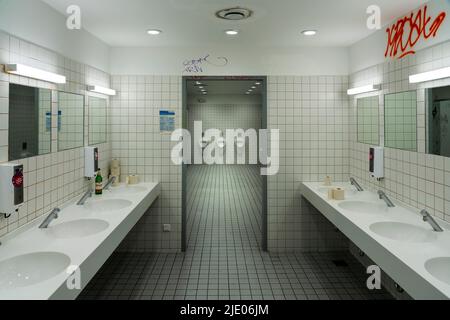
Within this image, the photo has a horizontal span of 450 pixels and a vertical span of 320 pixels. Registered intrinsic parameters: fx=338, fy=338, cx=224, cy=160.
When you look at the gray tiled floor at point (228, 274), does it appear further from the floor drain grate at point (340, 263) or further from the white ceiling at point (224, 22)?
the white ceiling at point (224, 22)

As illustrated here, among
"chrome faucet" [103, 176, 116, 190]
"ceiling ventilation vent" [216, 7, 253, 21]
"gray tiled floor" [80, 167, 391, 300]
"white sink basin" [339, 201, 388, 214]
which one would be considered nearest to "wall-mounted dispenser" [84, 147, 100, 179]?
"chrome faucet" [103, 176, 116, 190]

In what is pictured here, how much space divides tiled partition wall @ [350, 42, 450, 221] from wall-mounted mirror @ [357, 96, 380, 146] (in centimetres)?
10

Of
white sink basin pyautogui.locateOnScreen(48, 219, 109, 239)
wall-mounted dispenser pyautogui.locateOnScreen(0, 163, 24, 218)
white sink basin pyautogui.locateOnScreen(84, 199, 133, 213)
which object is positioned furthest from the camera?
white sink basin pyautogui.locateOnScreen(84, 199, 133, 213)

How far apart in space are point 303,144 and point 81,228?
2.67 meters

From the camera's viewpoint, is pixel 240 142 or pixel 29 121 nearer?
pixel 29 121

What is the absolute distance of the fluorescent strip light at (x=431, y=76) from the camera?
7.39 feet

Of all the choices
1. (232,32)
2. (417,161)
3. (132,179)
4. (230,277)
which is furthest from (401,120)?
(132,179)

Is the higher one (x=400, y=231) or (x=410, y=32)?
(x=410, y=32)

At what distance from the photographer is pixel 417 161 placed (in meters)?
2.70

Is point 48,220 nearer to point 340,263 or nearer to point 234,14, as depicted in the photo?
point 234,14

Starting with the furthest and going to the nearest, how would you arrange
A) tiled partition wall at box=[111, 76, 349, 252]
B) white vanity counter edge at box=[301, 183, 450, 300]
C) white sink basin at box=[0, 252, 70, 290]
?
tiled partition wall at box=[111, 76, 349, 252]
white sink basin at box=[0, 252, 70, 290]
white vanity counter edge at box=[301, 183, 450, 300]

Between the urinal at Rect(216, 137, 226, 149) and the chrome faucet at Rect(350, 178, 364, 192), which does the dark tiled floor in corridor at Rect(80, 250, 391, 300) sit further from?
the urinal at Rect(216, 137, 226, 149)

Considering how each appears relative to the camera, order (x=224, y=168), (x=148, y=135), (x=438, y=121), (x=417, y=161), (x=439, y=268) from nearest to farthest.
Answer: (x=439, y=268), (x=438, y=121), (x=417, y=161), (x=148, y=135), (x=224, y=168)

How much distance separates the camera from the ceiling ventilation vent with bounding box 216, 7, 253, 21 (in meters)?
2.72
